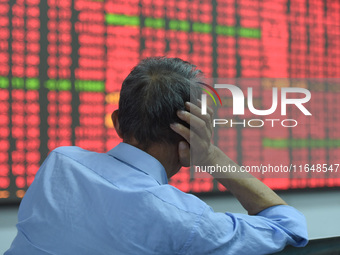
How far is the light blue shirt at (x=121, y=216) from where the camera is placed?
38cm

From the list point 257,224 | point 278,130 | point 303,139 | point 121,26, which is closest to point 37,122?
point 121,26

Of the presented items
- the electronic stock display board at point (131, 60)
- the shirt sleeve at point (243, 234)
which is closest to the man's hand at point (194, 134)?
the shirt sleeve at point (243, 234)

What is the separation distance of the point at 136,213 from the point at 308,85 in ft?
3.16

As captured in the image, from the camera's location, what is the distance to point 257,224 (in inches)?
18.2

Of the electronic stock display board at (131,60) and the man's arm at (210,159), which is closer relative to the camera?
the man's arm at (210,159)

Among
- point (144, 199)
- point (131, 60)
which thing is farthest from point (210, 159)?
point (131, 60)

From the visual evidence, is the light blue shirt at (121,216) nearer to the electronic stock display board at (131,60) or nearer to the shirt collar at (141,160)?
the shirt collar at (141,160)

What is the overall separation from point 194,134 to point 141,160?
96 millimetres

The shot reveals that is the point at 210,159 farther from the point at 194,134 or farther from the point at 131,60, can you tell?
the point at 131,60

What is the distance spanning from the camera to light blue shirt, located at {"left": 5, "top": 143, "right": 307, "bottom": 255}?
1.25 ft

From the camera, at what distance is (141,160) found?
445 millimetres

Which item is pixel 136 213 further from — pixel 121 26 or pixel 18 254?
pixel 121 26

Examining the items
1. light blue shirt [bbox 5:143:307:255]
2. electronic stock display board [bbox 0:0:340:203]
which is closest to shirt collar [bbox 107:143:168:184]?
light blue shirt [bbox 5:143:307:255]

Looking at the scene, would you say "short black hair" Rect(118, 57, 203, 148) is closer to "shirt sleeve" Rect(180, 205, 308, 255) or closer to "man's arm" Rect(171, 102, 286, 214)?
"man's arm" Rect(171, 102, 286, 214)
